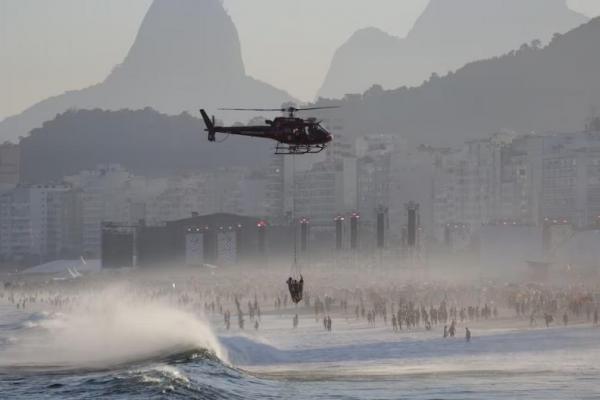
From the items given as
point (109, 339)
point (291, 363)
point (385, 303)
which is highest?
point (385, 303)

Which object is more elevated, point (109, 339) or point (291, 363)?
point (109, 339)

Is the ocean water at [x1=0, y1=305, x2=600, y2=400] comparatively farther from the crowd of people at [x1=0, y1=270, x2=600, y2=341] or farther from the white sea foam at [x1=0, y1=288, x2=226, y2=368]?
the crowd of people at [x1=0, y1=270, x2=600, y2=341]

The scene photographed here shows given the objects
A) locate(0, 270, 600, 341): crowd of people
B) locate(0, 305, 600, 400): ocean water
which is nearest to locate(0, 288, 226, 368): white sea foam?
locate(0, 305, 600, 400): ocean water

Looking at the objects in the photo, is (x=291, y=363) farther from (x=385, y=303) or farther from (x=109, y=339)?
(x=385, y=303)

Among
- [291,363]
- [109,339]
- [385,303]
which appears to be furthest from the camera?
→ [385,303]

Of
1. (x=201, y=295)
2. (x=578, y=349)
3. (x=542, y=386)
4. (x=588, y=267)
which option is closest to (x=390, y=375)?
(x=542, y=386)

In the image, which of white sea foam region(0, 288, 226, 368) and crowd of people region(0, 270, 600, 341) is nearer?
white sea foam region(0, 288, 226, 368)

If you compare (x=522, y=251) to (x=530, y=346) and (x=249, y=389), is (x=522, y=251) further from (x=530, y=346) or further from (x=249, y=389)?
(x=249, y=389)

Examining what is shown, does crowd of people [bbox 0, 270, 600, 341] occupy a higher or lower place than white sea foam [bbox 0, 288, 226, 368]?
higher

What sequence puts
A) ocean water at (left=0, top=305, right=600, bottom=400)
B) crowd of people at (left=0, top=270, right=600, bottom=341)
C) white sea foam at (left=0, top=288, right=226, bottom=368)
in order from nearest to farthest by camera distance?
ocean water at (left=0, top=305, right=600, bottom=400), white sea foam at (left=0, top=288, right=226, bottom=368), crowd of people at (left=0, top=270, right=600, bottom=341)

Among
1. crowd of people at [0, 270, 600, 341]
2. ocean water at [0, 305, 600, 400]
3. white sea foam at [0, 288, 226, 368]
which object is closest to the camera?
ocean water at [0, 305, 600, 400]

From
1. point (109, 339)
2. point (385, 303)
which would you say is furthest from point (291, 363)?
point (385, 303)
